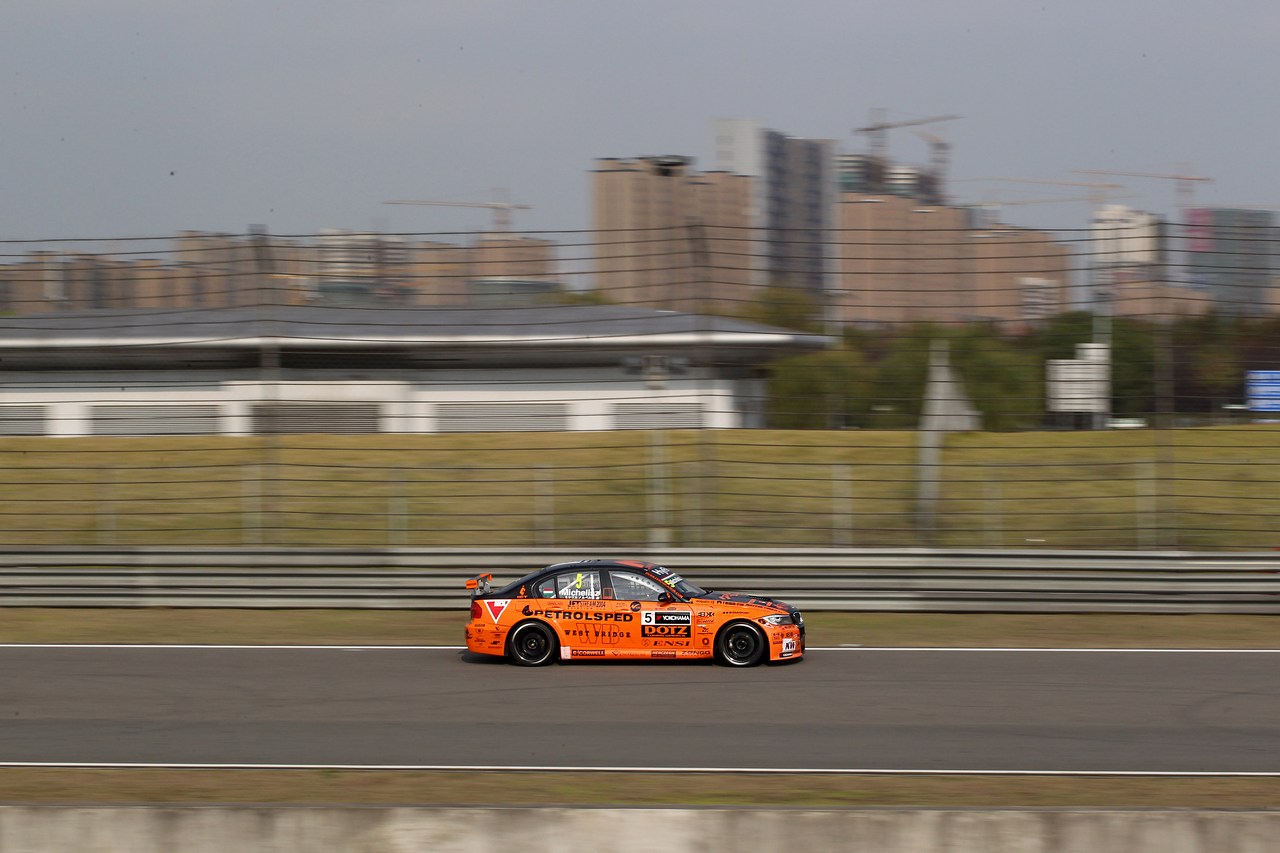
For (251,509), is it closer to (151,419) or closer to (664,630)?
(151,419)

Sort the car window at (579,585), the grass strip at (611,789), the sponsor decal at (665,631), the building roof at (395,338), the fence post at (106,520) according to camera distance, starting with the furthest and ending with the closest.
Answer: the building roof at (395,338) < the fence post at (106,520) < the car window at (579,585) < the sponsor decal at (665,631) < the grass strip at (611,789)

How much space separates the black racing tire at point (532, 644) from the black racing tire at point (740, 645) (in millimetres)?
1538

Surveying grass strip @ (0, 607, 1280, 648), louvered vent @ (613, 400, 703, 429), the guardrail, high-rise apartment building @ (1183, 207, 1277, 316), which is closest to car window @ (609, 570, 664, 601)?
grass strip @ (0, 607, 1280, 648)

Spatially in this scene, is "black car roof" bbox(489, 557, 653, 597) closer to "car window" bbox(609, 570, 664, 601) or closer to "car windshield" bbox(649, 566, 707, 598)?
"car window" bbox(609, 570, 664, 601)

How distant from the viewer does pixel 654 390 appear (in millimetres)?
15977

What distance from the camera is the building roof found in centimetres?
1647

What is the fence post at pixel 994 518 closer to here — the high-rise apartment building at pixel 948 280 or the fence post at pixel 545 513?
the high-rise apartment building at pixel 948 280

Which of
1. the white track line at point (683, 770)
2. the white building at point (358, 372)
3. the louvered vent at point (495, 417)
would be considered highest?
the white building at point (358, 372)

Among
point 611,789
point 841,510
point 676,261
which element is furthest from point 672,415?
point 611,789

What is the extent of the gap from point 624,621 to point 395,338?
7805mm

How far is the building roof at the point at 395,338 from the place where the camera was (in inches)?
648

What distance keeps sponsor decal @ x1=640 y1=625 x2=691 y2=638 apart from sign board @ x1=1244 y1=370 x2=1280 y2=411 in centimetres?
874

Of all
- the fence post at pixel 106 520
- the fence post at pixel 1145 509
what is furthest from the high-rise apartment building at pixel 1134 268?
the fence post at pixel 106 520

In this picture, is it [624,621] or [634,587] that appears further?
[634,587]
